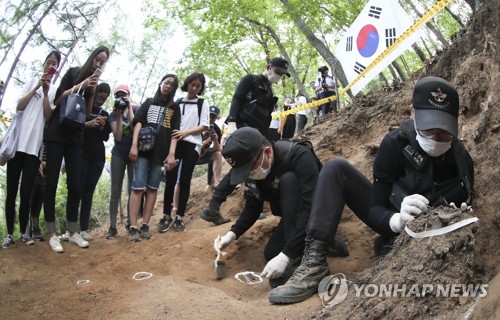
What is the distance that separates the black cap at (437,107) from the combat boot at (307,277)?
40.4 inches

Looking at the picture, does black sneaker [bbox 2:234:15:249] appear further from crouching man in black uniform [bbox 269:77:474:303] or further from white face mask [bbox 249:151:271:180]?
crouching man in black uniform [bbox 269:77:474:303]

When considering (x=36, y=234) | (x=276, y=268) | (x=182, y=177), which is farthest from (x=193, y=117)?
(x=276, y=268)

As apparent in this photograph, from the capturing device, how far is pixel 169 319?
104 inches

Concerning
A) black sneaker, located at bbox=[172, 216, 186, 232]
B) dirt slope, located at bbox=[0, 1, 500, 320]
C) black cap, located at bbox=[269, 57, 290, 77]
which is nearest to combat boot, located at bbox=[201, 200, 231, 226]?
dirt slope, located at bbox=[0, 1, 500, 320]

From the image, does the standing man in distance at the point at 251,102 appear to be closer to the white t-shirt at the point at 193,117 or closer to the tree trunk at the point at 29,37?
the white t-shirt at the point at 193,117

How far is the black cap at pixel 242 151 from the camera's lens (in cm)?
317

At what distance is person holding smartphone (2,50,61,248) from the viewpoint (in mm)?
4375

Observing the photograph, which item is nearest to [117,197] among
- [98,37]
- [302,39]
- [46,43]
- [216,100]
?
[46,43]

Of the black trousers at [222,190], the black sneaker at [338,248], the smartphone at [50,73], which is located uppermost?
the smartphone at [50,73]

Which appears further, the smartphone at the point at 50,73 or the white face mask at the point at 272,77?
the white face mask at the point at 272,77

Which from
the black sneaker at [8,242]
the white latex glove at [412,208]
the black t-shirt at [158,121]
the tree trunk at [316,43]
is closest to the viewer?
the white latex glove at [412,208]

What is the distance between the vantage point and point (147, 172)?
5199 millimetres

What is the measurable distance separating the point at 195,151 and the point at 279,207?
2.26 metres

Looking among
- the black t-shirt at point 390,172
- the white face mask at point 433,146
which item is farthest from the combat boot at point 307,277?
the white face mask at point 433,146
